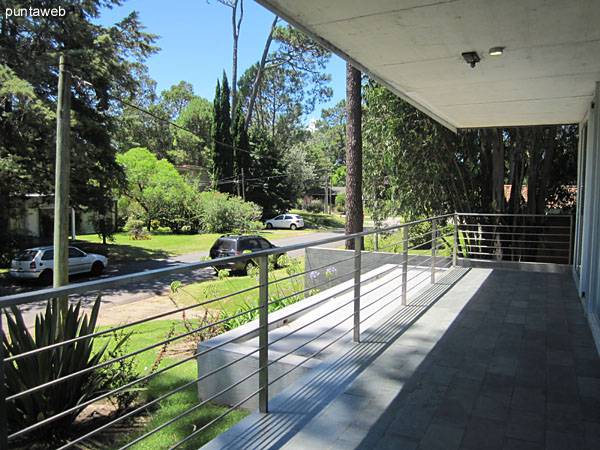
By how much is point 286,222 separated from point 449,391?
105ft

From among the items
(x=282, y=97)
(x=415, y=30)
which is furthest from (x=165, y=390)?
(x=282, y=97)

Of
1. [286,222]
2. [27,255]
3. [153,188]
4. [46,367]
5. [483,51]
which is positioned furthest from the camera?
[286,222]

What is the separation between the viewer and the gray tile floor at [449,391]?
2.36 meters

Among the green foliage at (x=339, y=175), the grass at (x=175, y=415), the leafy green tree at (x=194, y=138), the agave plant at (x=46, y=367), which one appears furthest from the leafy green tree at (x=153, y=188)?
the green foliage at (x=339, y=175)

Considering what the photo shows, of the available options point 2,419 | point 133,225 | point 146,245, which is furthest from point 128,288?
point 2,419

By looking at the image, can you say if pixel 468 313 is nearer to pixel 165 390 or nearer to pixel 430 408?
pixel 430 408

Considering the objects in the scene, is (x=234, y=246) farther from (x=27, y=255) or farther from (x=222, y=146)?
(x=222, y=146)

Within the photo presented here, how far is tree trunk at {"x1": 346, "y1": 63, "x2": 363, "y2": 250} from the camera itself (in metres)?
10.2

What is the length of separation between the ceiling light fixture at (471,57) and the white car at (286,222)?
30.4 metres

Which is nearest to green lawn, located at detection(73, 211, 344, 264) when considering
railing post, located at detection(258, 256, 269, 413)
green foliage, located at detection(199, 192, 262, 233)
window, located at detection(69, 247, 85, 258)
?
green foliage, located at detection(199, 192, 262, 233)

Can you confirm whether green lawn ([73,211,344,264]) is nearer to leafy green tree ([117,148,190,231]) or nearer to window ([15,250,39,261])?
leafy green tree ([117,148,190,231])

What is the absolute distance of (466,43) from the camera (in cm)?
373

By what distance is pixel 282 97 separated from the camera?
151 ft

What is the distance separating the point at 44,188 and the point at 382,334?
51.6 ft
